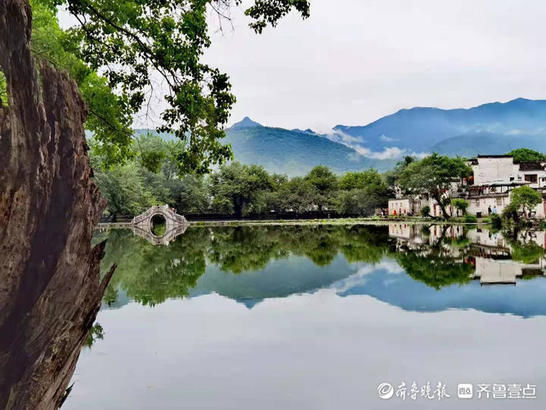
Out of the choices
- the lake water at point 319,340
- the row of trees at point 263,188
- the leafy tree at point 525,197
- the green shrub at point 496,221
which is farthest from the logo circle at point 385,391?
the row of trees at point 263,188

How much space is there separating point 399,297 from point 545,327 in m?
3.76

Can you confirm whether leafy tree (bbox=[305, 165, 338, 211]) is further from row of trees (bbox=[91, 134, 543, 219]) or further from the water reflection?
the water reflection

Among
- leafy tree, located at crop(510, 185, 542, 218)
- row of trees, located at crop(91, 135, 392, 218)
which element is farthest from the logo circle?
row of trees, located at crop(91, 135, 392, 218)

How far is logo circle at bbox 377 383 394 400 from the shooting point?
19.3ft

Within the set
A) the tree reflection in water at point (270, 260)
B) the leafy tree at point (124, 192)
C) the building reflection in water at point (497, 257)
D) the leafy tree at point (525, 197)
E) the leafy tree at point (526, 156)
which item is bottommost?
the building reflection in water at point (497, 257)

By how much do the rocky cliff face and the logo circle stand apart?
144 inches

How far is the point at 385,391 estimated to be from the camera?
6.01m

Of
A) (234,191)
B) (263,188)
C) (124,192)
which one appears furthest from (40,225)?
(263,188)

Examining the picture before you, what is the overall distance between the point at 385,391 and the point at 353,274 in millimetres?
10010

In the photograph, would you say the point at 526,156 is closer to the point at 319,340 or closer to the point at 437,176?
the point at 437,176

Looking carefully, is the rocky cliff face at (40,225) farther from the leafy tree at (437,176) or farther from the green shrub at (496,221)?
the leafy tree at (437,176)

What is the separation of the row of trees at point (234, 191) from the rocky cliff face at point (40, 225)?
48.7 m

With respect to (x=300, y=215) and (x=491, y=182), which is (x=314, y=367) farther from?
(x=300, y=215)

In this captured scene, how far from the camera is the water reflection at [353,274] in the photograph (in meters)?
11.9
